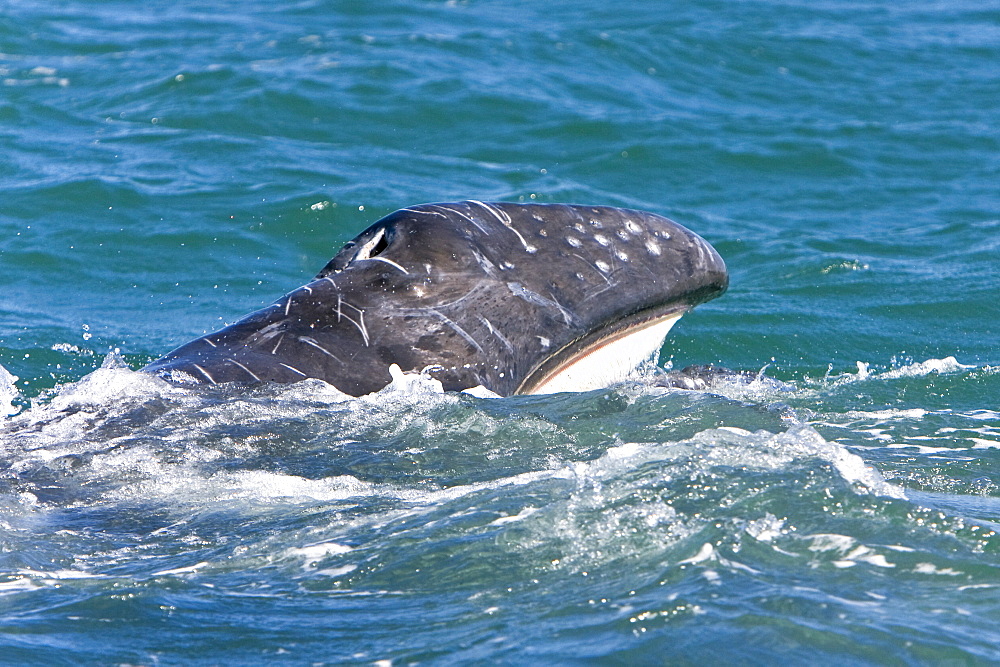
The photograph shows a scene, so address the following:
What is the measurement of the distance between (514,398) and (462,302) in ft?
1.61

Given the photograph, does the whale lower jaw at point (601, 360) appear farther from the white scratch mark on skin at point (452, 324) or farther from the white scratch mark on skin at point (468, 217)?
the white scratch mark on skin at point (468, 217)

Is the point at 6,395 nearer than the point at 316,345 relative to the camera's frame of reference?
No

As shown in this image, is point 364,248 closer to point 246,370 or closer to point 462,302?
point 462,302

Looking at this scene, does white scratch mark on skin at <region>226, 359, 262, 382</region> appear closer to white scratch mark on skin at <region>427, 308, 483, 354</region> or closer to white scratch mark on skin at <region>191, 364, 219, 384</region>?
white scratch mark on skin at <region>191, 364, 219, 384</region>

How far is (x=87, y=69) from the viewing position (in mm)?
16312

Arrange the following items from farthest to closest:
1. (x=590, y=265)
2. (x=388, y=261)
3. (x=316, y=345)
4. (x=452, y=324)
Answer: (x=590, y=265), (x=388, y=261), (x=452, y=324), (x=316, y=345)

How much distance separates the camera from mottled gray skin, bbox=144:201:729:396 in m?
5.40

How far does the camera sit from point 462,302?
5.59 m

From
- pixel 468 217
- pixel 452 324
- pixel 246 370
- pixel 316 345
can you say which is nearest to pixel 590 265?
pixel 468 217

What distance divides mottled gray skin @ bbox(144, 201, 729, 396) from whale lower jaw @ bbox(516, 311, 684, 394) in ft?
0.09

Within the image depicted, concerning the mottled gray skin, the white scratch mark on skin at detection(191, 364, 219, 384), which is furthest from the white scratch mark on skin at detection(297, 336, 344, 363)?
the white scratch mark on skin at detection(191, 364, 219, 384)

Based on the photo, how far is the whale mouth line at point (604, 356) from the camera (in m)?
5.82

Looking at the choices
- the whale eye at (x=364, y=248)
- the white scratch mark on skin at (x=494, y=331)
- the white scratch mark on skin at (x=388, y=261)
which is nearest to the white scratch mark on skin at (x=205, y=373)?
the whale eye at (x=364, y=248)

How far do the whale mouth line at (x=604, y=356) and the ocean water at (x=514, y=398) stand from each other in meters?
0.34
